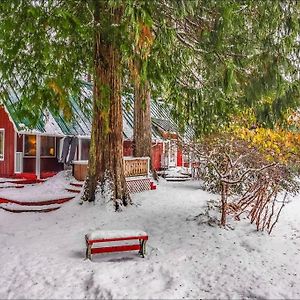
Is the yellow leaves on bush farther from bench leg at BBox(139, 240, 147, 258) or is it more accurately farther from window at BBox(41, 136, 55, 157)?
window at BBox(41, 136, 55, 157)

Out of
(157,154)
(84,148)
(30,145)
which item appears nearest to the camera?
(30,145)

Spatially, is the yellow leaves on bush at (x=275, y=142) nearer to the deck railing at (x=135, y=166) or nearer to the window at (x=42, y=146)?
the deck railing at (x=135, y=166)

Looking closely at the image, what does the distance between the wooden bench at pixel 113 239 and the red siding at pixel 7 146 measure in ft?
34.1

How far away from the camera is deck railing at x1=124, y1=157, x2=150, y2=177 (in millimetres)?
13344

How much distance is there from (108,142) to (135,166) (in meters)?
3.47

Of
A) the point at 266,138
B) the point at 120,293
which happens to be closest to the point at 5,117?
the point at 266,138

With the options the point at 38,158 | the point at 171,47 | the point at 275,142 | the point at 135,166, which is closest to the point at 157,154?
the point at 38,158

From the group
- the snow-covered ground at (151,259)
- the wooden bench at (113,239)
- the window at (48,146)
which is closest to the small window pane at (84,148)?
the window at (48,146)

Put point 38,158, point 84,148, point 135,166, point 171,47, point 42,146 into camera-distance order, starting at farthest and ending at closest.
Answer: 1. point 84,148
2. point 42,146
3. point 38,158
4. point 135,166
5. point 171,47

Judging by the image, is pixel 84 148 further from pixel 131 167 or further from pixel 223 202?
pixel 223 202

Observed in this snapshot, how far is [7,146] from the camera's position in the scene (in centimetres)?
1678

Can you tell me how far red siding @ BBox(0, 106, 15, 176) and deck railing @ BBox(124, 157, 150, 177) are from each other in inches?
242

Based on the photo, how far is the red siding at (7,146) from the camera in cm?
1662

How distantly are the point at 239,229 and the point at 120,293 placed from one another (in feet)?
13.2
